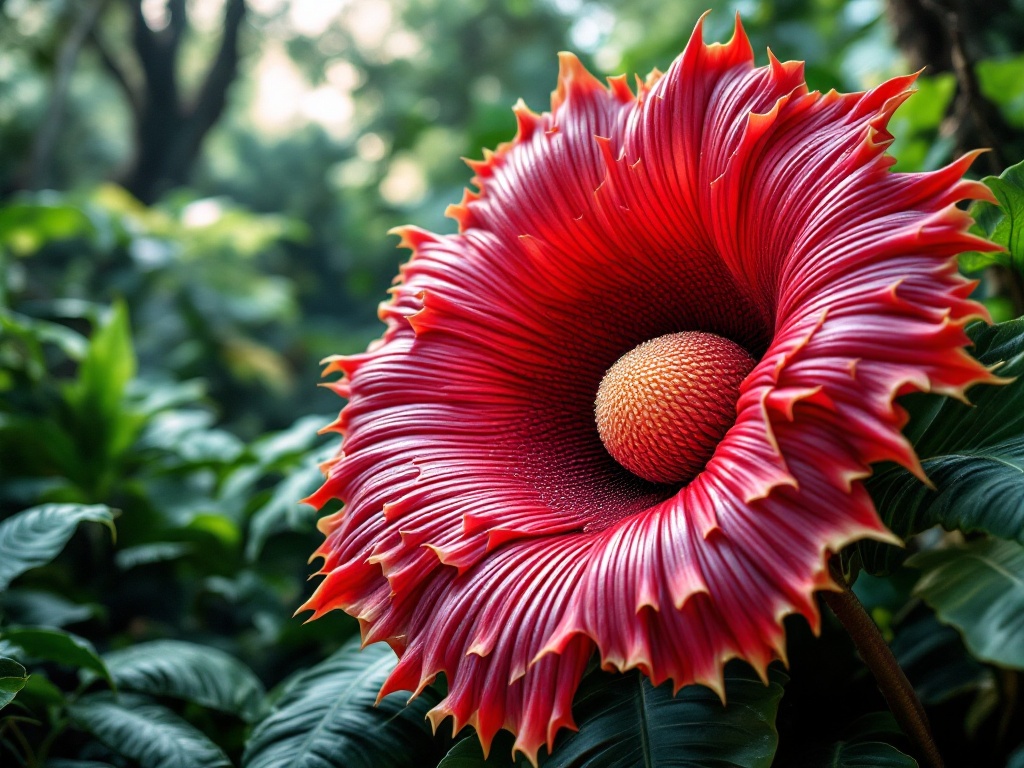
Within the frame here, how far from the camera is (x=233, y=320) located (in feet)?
7.66

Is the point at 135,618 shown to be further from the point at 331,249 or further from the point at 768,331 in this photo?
the point at 331,249

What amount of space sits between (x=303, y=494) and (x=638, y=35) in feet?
8.05

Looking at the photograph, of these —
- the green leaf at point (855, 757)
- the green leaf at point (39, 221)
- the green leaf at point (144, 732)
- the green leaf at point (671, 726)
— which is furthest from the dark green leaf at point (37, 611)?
the green leaf at point (39, 221)

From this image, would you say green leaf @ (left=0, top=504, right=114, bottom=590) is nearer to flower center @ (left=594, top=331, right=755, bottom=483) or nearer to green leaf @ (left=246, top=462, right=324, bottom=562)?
green leaf @ (left=246, top=462, right=324, bottom=562)

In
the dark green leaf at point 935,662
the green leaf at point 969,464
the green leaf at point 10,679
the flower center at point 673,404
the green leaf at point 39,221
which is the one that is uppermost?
the green leaf at point 39,221

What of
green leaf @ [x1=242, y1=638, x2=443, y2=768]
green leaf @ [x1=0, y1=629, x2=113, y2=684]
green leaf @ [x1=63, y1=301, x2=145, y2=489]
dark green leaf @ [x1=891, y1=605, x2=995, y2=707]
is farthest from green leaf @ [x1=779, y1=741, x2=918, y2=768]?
green leaf @ [x1=63, y1=301, x2=145, y2=489]

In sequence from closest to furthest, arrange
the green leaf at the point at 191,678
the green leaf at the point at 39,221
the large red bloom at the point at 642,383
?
the large red bloom at the point at 642,383 < the green leaf at the point at 191,678 < the green leaf at the point at 39,221

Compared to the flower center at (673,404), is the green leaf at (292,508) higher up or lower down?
lower down

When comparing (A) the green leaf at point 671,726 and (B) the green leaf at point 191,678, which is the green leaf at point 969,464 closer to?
(A) the green leaf at point 671,726

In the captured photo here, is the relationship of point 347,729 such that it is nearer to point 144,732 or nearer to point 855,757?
point 144,732

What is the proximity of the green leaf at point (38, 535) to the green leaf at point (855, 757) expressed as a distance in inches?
22.2

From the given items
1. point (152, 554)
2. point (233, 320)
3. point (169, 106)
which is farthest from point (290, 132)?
point (152, 554)

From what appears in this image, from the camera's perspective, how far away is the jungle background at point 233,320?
2.26 ft

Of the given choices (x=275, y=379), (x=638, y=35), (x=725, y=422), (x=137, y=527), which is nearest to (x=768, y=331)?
(x=725, y=422)
